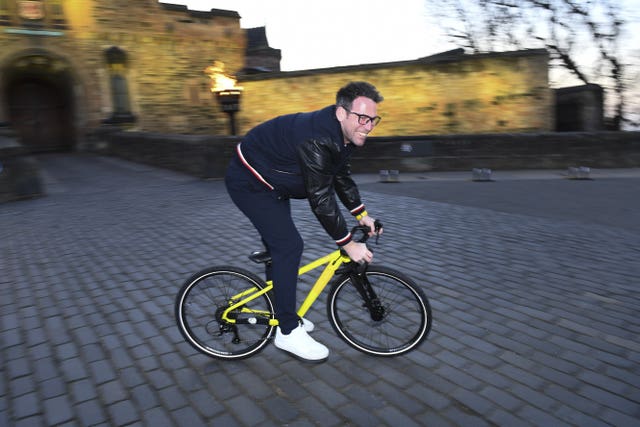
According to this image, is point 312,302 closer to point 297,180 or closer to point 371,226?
point 371,226

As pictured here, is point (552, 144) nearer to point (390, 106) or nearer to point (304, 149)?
point (390, 106)

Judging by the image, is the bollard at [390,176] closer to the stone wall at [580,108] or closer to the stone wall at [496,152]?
the stone wall at [496,152]

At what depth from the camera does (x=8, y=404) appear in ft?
8.81

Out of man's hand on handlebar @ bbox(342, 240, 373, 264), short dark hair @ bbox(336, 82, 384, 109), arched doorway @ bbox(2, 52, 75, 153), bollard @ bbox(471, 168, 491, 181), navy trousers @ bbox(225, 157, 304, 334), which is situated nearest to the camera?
short dark hair @ bbox(336, 82, 384, 109)

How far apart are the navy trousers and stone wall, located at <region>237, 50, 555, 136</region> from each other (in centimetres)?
1835

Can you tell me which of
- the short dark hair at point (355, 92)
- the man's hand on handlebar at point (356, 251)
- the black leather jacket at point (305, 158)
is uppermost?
the short dark hair at point (355, 92)

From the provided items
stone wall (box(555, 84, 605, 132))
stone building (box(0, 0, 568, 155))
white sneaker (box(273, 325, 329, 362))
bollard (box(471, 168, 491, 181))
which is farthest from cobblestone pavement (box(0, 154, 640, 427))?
stone building (box(0, 0, 568, 155))

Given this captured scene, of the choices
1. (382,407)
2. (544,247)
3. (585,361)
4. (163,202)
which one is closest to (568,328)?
(585,361)

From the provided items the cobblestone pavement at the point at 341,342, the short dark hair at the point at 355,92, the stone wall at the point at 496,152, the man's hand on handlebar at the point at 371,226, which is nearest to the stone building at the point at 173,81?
the stone wall at the point at 496,152

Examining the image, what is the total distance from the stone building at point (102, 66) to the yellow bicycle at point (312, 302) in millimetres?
21103

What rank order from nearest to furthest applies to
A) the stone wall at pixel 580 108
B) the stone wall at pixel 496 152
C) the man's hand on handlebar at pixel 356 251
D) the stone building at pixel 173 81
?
the man's hand on handlebar at pixel 356 251 → the stone wall at pixel 496 152 → the stone wall at pixel 580 108 → the stone building at pixel 173 81

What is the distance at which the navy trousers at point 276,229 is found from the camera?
2887 millimetres

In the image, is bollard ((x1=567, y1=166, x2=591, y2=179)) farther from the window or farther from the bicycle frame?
the window

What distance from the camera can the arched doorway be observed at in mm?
22031
